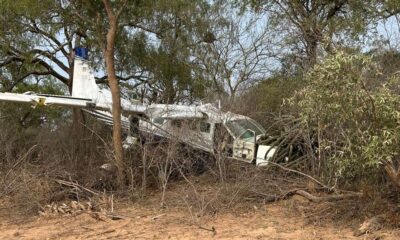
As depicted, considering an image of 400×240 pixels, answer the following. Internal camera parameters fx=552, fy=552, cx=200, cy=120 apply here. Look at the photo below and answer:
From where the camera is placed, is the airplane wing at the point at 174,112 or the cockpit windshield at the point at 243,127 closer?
the cockpit windshield at the point at 243,127

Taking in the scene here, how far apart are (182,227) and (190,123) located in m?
4.61

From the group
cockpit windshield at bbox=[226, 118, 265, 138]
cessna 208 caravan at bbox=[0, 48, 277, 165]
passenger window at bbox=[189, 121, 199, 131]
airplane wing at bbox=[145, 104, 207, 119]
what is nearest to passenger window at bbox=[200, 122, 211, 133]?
cessna 208 caravan at bbox=[0, 48, 277, 165]

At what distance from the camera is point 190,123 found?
45.6 ft

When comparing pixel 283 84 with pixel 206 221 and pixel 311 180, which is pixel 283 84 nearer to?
pixel 311 180

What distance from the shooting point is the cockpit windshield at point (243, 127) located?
13609 millimetres

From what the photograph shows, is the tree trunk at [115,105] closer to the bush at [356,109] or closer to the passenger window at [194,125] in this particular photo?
the passenger window at [194,125]

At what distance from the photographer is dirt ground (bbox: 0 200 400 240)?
350 inches

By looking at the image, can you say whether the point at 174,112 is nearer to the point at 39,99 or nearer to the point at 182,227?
the point at 39,99

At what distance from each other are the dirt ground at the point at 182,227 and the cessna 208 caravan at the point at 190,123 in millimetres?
2391

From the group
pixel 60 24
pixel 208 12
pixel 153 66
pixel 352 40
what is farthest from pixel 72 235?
pixel 208 12

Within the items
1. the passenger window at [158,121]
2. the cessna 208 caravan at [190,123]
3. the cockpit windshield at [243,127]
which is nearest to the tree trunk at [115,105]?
the cessna 208 caravan at [190,123]

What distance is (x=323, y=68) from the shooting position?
7945mm

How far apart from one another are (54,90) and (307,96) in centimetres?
1839

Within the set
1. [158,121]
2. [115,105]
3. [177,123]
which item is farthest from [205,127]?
[115,105]
